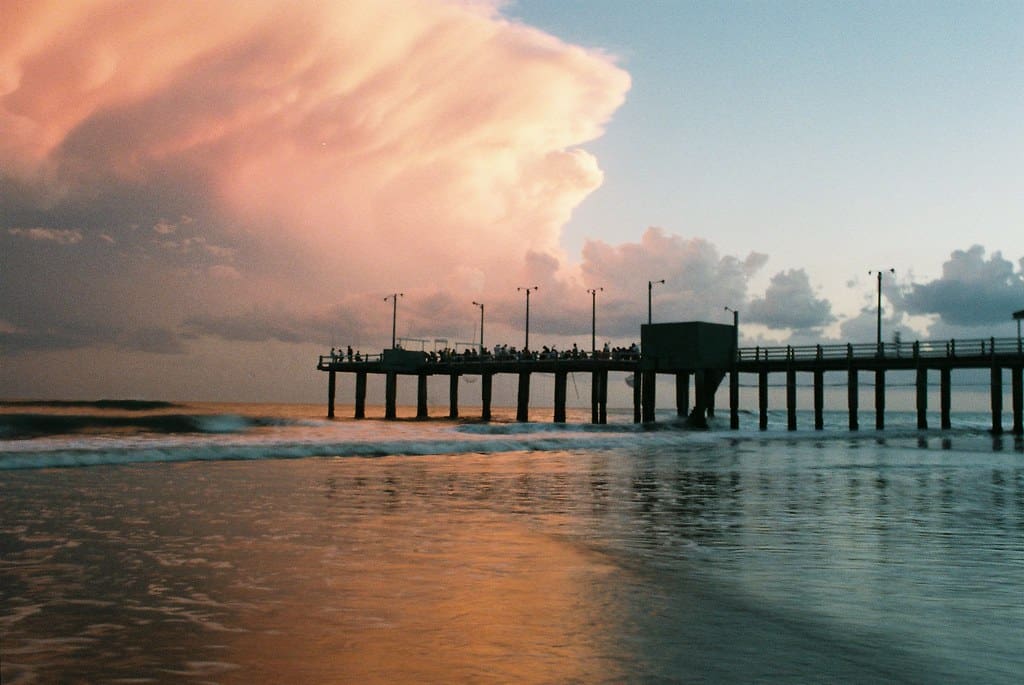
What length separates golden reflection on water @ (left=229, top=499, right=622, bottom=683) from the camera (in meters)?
6.26

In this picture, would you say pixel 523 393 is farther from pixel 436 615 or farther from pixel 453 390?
pixel 436 615

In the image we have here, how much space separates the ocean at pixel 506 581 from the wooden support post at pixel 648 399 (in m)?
39.4

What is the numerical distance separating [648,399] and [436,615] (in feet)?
177

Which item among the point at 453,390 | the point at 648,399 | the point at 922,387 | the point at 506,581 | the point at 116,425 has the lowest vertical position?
the point at 116,425

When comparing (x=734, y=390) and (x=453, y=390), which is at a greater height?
(x=734, y=390)

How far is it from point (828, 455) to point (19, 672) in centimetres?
3291

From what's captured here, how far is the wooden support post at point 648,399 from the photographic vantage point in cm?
6059

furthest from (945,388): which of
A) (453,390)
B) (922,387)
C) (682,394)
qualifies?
(453,390)

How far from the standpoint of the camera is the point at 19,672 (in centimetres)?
604

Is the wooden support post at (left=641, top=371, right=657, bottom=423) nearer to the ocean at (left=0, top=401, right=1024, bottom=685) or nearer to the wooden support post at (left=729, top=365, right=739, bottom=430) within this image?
the wooden support post at (left=729, top=365, right=739, bottom=430)

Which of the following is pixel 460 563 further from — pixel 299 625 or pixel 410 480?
pixel 410 480

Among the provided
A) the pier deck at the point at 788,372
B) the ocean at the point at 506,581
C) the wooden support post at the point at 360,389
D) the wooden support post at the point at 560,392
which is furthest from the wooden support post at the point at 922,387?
the wooden support post at the point at 360,389

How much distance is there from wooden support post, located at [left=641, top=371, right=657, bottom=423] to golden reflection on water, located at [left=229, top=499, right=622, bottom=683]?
49159 millimetres

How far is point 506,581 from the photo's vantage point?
9.37 metres
